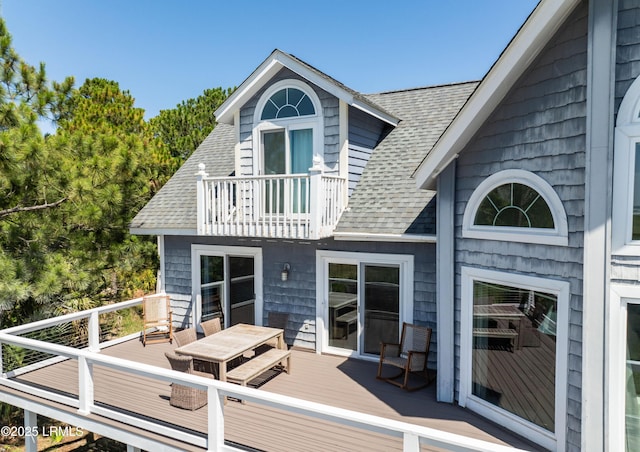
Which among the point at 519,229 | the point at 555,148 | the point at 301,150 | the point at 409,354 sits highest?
the point at 301,150

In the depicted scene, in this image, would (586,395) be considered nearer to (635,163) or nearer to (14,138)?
(635,163)

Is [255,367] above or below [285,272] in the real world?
below

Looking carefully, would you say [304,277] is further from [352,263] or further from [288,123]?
[288,123]

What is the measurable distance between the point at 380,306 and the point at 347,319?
739mm

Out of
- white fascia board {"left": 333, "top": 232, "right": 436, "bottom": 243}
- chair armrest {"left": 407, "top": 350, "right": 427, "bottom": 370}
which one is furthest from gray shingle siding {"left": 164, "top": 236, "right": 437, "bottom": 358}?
chair armrest {"left": 407, "top": 350, "right": 427, "bottom": 370}

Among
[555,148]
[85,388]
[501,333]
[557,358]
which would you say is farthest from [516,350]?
[85,388]

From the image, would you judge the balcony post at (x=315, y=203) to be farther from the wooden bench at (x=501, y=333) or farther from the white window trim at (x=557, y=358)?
the wooden bench at (x=501, y=333)

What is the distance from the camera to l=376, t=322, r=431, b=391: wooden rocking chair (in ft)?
20.8

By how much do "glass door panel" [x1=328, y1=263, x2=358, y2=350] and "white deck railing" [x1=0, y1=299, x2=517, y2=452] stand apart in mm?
3127

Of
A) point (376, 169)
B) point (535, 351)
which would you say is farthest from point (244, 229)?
point (535, 351)

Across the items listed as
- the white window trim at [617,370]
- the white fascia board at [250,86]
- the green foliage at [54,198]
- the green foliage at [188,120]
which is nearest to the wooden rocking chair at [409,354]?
the white window trim at [617,370]

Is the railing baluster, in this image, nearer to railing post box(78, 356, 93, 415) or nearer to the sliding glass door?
the sliding glass door

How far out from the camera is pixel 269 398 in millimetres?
4453

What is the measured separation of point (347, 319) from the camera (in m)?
7.86
